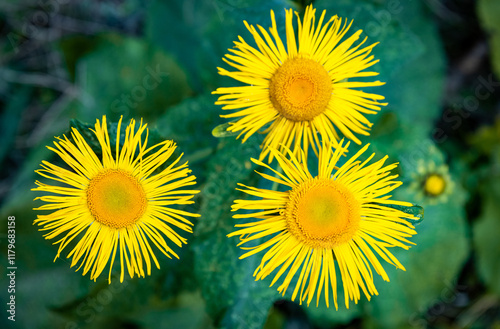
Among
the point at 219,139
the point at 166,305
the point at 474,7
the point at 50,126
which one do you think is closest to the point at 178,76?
the point at 219,139

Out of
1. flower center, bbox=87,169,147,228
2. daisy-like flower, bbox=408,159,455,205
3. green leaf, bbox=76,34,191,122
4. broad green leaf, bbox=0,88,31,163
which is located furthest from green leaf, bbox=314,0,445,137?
broad green leaf, bbox=0,88,31,163

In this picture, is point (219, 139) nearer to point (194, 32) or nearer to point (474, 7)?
point (194, 32)

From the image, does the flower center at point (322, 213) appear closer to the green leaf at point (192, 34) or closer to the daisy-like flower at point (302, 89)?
the daisy-like flower at point (302, 89)

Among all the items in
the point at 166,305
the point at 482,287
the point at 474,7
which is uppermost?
the point at 474,7

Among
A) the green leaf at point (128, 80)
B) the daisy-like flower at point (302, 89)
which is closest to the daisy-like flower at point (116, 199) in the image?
the daisy-like flower at point (302, 89)

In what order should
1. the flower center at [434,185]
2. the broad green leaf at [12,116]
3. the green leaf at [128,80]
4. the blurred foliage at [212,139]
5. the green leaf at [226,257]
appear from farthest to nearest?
the broad green leaf at [12,116] → the green leaf at [128,80] → the flower center at [434,185] → the blurred foliage at [212,139] → the green leaf at [226,257]

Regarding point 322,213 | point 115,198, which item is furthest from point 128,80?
point 322,213
